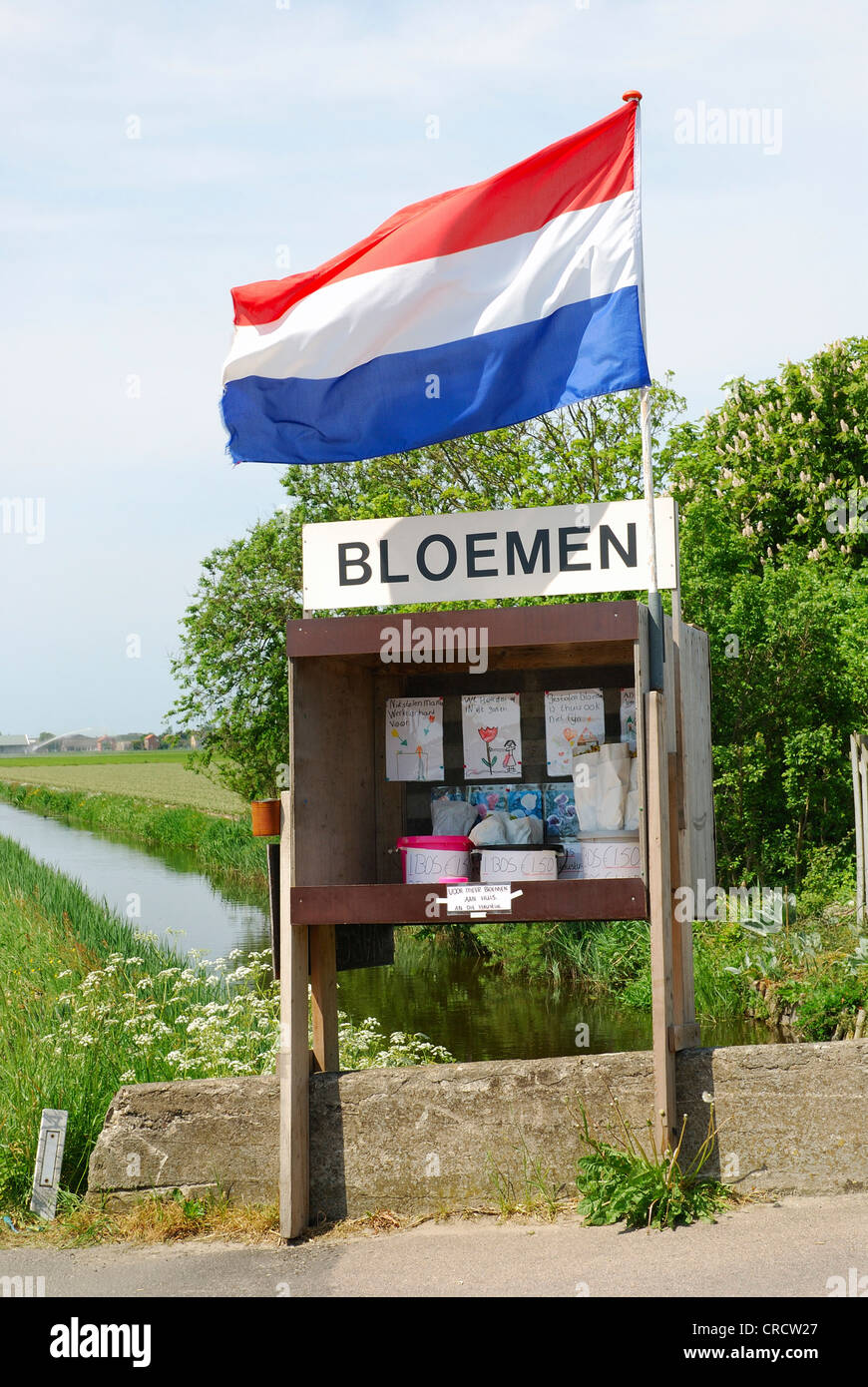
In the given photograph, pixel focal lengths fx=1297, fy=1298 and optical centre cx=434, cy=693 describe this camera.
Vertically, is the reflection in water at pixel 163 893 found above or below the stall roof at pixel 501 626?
below

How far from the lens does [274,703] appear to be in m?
27.3

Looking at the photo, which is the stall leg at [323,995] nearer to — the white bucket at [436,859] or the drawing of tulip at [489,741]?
the white bucket at [436,859]

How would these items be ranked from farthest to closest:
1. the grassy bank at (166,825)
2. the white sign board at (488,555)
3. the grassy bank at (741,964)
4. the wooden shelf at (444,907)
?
the grassy bank at (166,825) < the grassy bank at (741,964) < the white sign board at (488,555) < the wooden shelf at (444,907)

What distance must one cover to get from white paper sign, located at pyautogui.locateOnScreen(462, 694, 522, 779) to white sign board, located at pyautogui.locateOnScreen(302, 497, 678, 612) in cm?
76

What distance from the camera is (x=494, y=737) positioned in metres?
6.70

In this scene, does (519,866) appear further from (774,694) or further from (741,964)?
(774,694)

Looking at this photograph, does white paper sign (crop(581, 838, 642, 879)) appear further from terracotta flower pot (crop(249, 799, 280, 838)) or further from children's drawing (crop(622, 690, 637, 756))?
terracotta flower pot (crop(249, 799, 280, 838))

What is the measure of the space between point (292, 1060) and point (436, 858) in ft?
3.73

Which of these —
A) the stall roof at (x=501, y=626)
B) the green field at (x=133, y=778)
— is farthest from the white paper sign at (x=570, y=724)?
the green field at (x=133, y=778)

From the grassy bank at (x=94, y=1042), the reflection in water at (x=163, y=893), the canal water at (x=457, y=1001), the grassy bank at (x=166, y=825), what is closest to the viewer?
the grassy bank at (x=94, y=1042)

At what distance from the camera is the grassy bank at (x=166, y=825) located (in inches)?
1257

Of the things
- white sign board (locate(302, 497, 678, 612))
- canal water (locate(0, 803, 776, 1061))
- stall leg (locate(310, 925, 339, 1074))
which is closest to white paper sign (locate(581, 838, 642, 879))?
white sign board (locate(302, 497, 678, 612))

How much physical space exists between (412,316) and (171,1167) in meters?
4.18

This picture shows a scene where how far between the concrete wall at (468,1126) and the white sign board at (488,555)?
218cm
